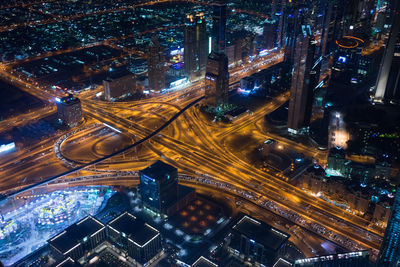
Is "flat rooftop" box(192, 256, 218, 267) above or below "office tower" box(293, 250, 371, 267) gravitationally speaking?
below

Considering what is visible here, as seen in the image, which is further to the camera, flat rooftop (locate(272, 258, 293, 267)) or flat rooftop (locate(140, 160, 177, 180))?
flat rooftop (locate(140, 160, 177, 180))

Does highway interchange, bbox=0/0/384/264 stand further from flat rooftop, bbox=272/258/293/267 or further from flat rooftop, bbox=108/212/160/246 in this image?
flat rooftop, bbox=108/212/160/246

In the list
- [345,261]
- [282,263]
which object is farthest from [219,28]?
[345,261]

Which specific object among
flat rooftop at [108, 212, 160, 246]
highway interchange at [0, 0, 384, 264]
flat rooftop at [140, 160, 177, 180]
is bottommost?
highway interchange at [0, 0, 384, 264]

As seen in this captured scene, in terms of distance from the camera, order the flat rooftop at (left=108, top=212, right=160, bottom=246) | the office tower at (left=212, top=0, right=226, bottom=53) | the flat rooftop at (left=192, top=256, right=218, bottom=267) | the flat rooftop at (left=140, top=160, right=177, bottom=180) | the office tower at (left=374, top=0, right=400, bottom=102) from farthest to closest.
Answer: the office tower at (left=212, top=0, right=226, bottom=53) < the office tower at (left=374, top=0, right=400, bottom=102) < the flat rooftop at (left=140, top=160, right=177, bottom=180) < the flat rooftop at (left=108, top=212, right=160, bottom=246) < the flat rooftop at (left=192, top=256, right=218, bottom=267)

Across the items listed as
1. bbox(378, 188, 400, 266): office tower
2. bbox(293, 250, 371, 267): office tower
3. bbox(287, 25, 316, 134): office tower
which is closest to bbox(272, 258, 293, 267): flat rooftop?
bbox(293, 250, 371, 267): office tower

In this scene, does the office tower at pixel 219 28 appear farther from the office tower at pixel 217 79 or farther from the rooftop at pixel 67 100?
the rooftop at pixel 67 100
